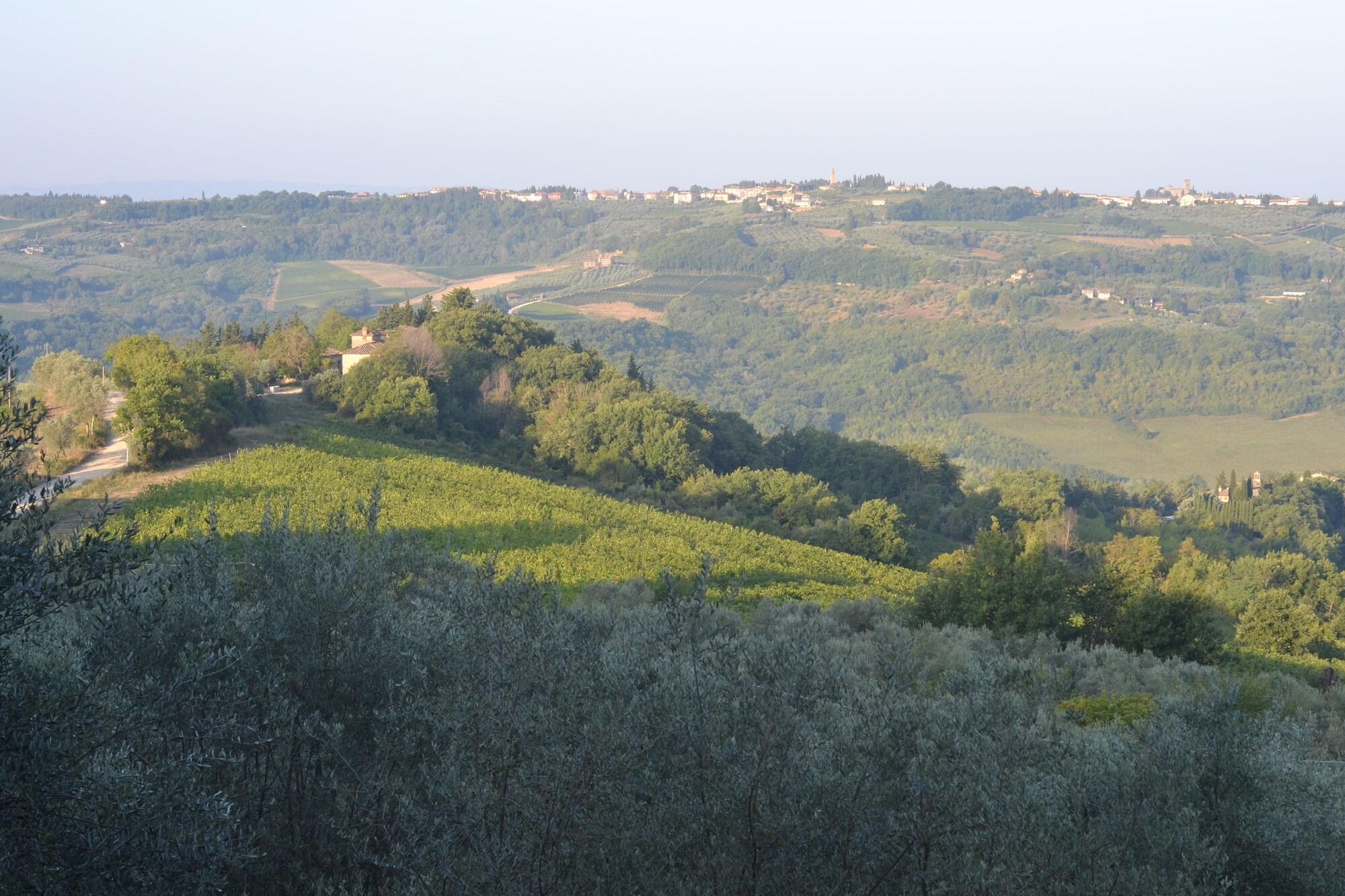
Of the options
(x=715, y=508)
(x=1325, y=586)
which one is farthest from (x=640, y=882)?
(x=1325, y=586)

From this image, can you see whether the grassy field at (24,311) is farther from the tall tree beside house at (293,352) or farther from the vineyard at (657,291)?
the tall tree beside house at (293,352)

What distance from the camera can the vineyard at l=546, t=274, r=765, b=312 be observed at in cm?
16975

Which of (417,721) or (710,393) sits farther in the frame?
(710,393)

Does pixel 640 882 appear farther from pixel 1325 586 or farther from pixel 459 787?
pixel 1325 586

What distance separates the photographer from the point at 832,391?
157 meters

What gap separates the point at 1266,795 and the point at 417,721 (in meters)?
5.70

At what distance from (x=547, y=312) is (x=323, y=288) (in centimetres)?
3618

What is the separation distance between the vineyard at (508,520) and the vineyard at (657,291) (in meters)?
127

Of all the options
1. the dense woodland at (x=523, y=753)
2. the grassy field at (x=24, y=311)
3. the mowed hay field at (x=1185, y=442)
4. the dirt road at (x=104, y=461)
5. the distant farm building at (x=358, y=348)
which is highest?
the dense woodland at (x=523, y=753)

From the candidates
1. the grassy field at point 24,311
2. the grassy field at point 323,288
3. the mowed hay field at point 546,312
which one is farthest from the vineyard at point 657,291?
the grassy field at point 24,311

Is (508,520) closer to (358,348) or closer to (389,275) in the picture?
(358,348)

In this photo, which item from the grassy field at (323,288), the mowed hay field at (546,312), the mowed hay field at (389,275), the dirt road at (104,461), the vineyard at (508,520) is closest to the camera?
the vineyard at (508,520)

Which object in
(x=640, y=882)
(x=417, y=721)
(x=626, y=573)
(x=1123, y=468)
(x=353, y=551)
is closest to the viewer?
(x=640, y=882)

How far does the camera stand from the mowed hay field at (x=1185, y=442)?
11300 centimetres
